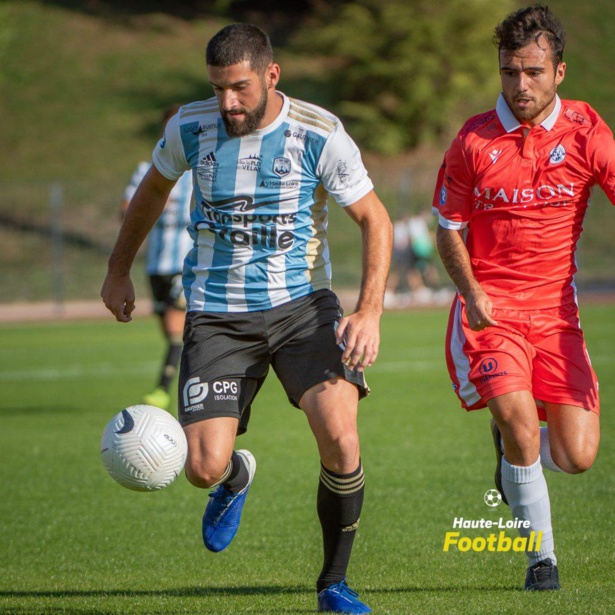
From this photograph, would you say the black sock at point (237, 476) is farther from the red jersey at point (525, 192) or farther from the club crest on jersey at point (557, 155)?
the club crest on jersey at point (557, 155)

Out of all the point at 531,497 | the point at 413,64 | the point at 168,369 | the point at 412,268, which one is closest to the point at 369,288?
the point at 531,497

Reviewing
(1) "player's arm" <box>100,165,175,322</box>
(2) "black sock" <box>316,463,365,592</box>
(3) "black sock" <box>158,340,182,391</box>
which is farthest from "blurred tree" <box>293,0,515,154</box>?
(2) "black sock" <box>316,463,365,592</box>

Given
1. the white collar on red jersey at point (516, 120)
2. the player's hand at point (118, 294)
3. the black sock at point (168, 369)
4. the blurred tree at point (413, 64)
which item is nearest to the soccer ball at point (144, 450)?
the player's hand at point (118, 294)

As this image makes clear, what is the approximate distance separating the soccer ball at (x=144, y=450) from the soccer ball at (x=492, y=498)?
2.50 m

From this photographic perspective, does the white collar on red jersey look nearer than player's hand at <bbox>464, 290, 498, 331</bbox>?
No

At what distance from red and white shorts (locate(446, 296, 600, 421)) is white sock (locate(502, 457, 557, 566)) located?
344 mm

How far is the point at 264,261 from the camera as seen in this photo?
458 centimetres

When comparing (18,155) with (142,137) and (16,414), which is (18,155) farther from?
(16,414)

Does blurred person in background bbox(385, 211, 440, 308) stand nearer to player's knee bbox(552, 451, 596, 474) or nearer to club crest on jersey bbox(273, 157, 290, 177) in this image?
player's knee bbox(552, 451, 596, 474)

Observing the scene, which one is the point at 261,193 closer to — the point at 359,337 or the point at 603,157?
the point at 359,337

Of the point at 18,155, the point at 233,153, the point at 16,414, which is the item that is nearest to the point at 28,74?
the point at 18,155

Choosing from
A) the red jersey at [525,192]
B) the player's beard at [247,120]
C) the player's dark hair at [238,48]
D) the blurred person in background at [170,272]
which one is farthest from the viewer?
the blurred person in background at [170,272]

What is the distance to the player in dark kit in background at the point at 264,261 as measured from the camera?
4.35 meters

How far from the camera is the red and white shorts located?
465 cm
